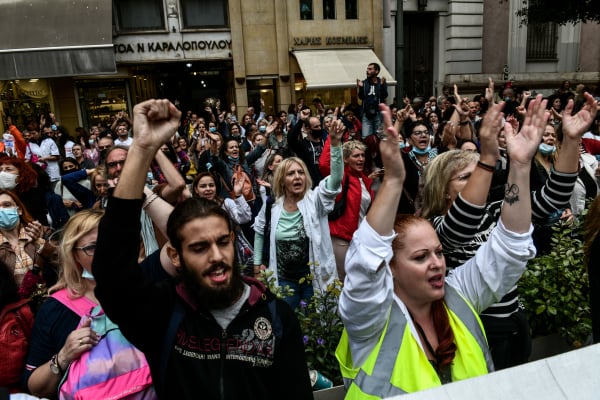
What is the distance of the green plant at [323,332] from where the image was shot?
8.64 feet

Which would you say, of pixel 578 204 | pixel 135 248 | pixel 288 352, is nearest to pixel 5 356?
pixel 135 248

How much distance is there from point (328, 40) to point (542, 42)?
1086cm

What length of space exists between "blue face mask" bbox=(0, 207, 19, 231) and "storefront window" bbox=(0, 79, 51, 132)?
15.7 meters

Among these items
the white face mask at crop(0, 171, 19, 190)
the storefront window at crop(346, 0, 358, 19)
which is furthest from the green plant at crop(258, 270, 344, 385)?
the storefront window at crop(346, 0, 358, 19)

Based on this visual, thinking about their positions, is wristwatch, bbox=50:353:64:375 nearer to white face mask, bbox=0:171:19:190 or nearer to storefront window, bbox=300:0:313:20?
white face mask, bbox=0:171:19:190

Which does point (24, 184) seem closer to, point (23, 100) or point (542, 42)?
point (23, 100)

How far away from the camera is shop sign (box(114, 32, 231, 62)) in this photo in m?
17.8

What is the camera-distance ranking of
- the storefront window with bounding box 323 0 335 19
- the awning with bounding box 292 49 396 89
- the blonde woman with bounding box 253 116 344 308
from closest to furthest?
the blonde woman with bounding box 253 116 344 308
the awning with bounding box 292 49 396 89
the storefront window with bounding box 323 0 335 19

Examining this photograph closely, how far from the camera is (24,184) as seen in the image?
206 inches

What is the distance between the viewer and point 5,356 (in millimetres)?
2227

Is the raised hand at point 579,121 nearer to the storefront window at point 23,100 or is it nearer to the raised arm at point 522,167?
the raised arm at point 522,167

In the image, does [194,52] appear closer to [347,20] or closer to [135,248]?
[347,20]

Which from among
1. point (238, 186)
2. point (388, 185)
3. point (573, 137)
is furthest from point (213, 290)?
point (238, 186)

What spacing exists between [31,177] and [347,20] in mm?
16321
